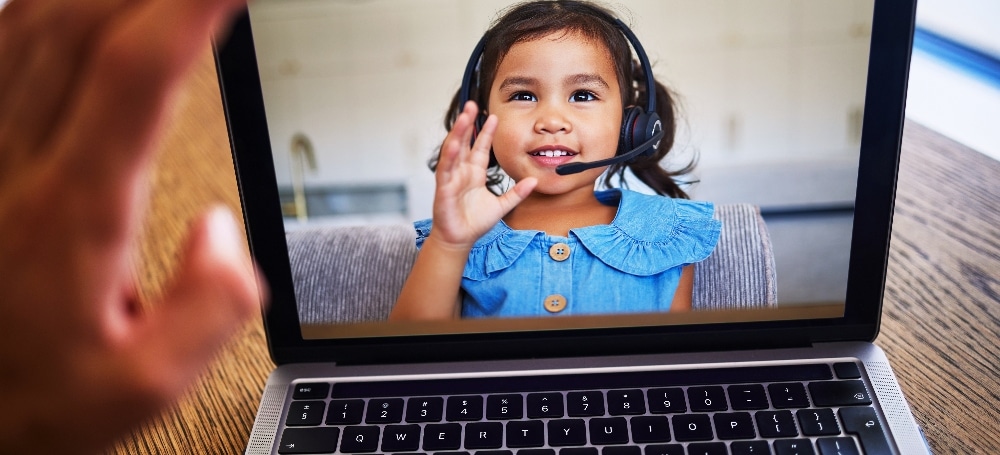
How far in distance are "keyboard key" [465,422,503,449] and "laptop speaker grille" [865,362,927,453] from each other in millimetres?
212

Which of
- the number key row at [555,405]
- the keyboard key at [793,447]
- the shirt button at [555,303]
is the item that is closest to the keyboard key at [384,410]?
the number key row at [555,405]

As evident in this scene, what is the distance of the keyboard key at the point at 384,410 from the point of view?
43 centimetres

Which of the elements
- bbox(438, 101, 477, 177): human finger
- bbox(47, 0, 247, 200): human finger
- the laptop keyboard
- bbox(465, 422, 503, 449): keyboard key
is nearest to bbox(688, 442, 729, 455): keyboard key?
the laptop keyboard

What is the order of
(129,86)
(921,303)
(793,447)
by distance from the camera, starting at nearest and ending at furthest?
(129,86) → (793,447) → (921,303)

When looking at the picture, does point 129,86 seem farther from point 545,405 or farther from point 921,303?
point 921,303

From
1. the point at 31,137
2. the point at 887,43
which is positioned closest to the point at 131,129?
the point at 31,137

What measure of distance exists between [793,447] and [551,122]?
226 mm

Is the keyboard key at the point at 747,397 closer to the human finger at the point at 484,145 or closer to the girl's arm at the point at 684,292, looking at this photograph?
the girl's arm at the point at 684,292

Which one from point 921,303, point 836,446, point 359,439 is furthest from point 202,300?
point 921,303

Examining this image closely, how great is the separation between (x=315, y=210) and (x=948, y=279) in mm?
458

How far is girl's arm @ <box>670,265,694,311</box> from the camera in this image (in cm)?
46

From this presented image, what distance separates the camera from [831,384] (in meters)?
0.44

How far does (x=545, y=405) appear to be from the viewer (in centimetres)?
43

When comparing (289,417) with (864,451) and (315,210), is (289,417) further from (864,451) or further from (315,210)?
(864,451)
